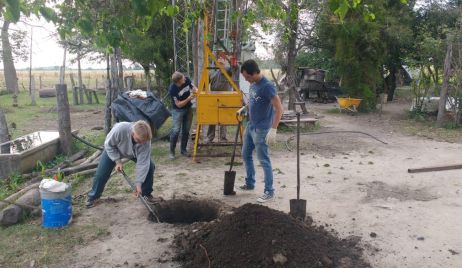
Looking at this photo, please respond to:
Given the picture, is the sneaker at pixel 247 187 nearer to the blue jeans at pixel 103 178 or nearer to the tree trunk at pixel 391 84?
the blue jeans at pixel 103 178

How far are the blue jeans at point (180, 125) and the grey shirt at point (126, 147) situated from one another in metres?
2.82

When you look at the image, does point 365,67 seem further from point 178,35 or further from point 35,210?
point 35,210

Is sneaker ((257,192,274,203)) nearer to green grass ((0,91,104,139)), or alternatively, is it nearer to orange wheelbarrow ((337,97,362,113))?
green grass ((0,91,104,139))

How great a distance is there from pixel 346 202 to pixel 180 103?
3494 mm

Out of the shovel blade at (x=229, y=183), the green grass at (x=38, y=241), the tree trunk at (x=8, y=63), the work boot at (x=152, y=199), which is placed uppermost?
the tree trunk at (x=8, y=63)

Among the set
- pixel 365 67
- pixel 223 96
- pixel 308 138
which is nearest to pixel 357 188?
pixel 223 96

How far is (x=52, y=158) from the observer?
7.57m

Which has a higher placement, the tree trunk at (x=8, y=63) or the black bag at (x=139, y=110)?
the tree trunk at (x=8, y=63)

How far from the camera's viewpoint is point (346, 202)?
207 inches

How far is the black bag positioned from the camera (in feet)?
26.9

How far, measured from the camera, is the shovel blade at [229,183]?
5406mm

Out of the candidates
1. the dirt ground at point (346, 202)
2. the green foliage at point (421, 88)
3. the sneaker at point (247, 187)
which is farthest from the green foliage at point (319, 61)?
the sneaker at point (247, 187)

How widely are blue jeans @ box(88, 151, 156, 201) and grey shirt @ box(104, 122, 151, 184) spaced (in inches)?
9.1

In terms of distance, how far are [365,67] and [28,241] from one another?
12.4 meters
